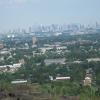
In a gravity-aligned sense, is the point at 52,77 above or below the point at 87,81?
below

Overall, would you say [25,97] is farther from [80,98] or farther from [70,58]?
[70,58]

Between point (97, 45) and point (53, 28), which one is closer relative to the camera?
point (97, 45)

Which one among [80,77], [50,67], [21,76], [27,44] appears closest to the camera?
[80,77]

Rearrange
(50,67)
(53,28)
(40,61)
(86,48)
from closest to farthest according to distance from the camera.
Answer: (50,67), (40,61), (86,48), (53,28)

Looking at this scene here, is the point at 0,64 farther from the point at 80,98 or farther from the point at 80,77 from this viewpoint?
the point at 80,98

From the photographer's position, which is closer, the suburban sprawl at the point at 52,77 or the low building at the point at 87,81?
the suburban sprawl at the point at 52,77

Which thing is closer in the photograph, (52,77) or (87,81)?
(87,81)

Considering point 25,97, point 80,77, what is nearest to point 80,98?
point 25,97

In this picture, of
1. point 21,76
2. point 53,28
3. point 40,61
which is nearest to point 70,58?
point 40,61

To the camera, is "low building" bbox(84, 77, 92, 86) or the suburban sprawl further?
"low building" bbox(84, 77, 92, 86)
